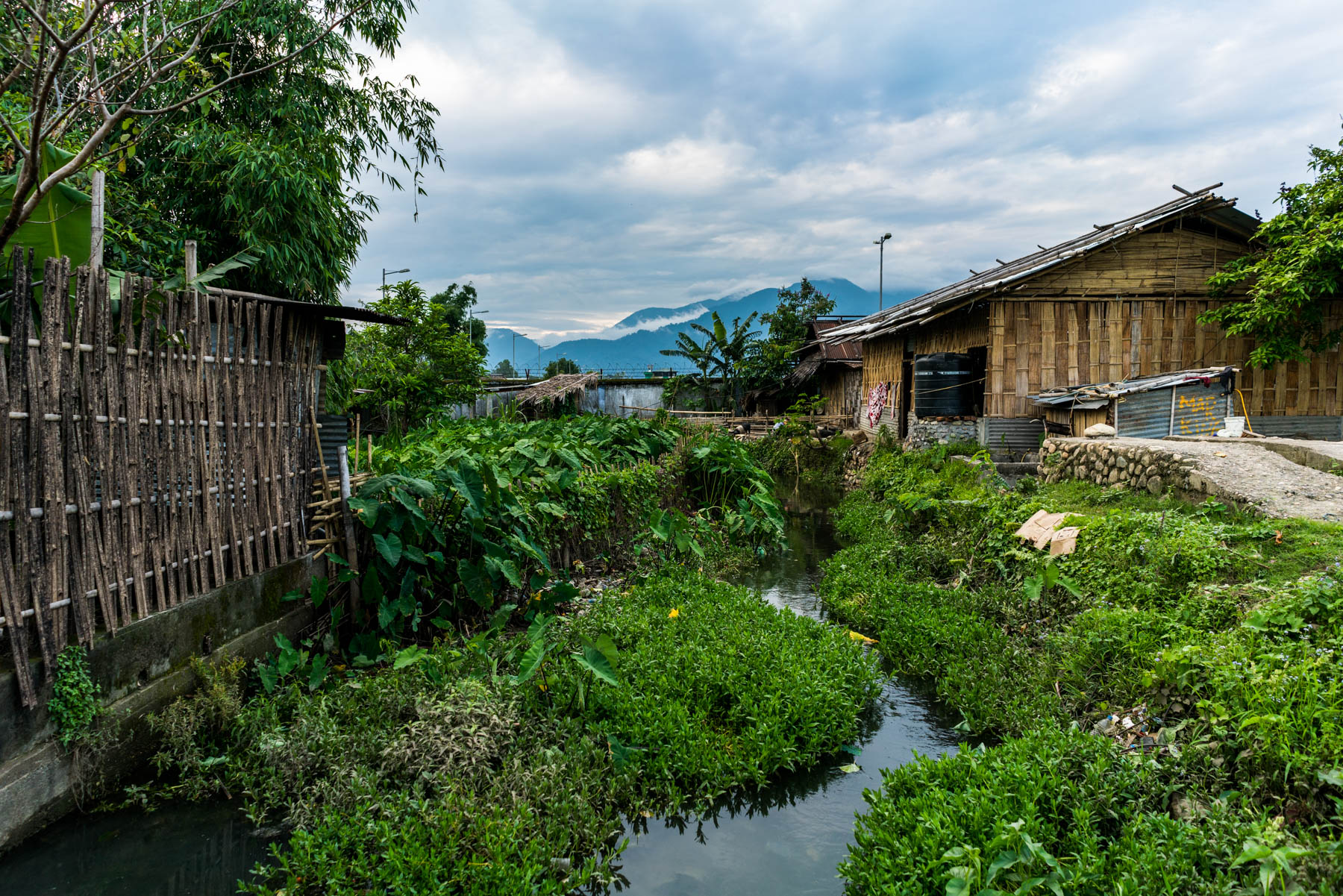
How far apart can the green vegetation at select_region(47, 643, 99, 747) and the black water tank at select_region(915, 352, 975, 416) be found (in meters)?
14.1

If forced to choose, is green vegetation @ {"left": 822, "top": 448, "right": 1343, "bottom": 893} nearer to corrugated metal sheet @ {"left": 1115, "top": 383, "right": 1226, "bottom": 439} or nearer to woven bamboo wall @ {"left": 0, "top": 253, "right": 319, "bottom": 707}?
woven bamboo wall @ {"left": 0, "top": 253, "right": 319, "bottom": 707}

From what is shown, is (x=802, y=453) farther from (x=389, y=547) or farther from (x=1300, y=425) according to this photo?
(x=389, y=547)

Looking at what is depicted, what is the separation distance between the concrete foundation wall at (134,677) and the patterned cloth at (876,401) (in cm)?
1597

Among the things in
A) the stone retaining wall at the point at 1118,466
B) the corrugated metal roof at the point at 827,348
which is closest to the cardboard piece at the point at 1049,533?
the stone retaining wall at the point at 1118,466

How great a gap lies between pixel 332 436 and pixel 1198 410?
12986 millimetres

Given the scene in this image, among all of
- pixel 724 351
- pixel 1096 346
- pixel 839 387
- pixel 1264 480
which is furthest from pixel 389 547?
pixel 724 351

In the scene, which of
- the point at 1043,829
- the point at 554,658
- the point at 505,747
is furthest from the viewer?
the point at 554,658

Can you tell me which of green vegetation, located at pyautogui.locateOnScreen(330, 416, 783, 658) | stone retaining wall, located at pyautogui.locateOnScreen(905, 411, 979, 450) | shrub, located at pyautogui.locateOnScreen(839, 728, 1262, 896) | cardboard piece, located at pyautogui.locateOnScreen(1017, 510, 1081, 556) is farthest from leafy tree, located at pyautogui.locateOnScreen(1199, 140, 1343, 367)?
shrub, located at pyautogui.locateOnScreen(839, 728, 1262, 896)

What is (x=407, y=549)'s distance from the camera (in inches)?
210

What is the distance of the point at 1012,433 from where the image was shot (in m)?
13.5

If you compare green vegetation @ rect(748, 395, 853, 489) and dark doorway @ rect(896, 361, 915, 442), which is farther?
green vegetation @ rect(748, 395, 853, 489)

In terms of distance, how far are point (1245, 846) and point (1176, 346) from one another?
1348cm

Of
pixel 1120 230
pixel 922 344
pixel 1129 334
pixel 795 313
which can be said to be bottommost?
pixel 1129 334

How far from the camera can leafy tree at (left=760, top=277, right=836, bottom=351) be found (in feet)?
94.1
